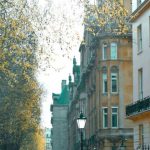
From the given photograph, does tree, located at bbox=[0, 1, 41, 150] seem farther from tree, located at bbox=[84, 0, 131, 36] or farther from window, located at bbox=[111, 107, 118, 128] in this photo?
window, located at bbox=[111, 107, 118, 128]

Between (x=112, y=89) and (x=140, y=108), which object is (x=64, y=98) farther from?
(x=140, y=108)

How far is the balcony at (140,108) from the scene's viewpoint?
33.6 metres

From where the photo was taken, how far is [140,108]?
35219mm

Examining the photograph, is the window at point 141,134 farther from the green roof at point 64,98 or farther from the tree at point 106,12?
the green roof at point 64,98

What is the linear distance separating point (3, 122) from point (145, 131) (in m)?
11.9

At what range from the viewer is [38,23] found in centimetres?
1761

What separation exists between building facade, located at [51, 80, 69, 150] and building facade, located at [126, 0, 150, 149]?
101m

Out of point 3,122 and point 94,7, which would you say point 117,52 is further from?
point 94,7

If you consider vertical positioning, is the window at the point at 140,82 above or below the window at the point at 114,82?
below

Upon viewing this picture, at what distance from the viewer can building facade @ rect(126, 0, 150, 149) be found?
35.7 m

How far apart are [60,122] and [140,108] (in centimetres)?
10922

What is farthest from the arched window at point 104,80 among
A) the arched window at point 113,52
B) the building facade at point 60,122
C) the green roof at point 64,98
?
the green roof at point 64,98

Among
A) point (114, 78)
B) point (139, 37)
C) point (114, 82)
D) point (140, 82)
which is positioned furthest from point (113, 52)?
point (140, 82)

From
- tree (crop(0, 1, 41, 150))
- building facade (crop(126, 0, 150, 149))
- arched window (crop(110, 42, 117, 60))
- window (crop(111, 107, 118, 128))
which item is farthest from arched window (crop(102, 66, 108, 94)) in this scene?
building facade (crop(126, 0, 150, 149))
